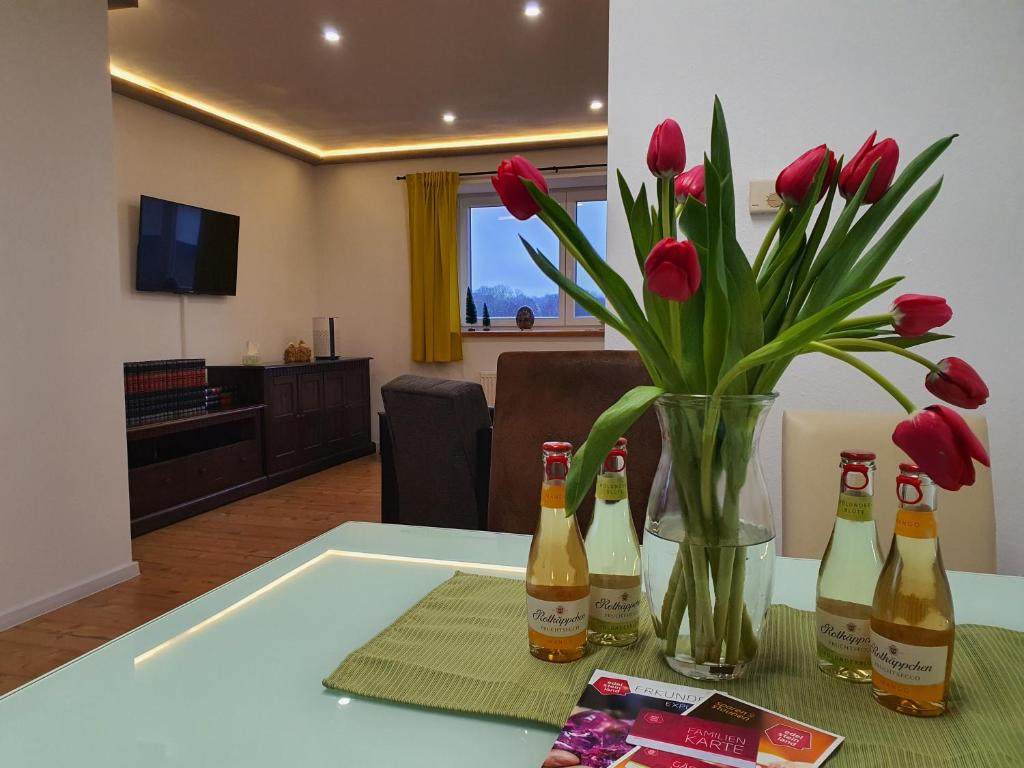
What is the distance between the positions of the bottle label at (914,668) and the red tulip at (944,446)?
0.19 meters

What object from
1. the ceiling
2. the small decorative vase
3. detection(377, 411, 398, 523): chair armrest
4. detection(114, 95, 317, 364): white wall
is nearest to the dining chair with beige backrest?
the small decorative vase

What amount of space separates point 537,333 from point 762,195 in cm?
412

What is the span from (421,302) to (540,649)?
5.42 meters

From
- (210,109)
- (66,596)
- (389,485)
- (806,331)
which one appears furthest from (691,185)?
(210,109)

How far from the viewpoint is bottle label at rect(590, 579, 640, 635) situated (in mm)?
740

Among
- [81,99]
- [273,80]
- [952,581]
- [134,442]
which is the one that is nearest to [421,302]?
[273,80]

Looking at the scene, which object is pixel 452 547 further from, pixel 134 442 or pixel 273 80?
pixel 273 80

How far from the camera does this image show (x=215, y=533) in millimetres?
3764

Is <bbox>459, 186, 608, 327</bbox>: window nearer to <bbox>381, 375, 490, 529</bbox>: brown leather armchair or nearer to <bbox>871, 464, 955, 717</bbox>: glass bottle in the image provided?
<bbox>381, 375, 490, 529</bbox>: brown leather armchair

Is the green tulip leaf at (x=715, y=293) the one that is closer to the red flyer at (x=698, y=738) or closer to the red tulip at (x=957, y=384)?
the red tulip at (x=957, y=384)

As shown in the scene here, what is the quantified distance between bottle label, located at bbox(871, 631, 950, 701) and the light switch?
1408 mm

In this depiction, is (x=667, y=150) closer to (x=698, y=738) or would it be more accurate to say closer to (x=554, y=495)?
(x=554, y=495)

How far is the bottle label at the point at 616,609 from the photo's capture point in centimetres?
74

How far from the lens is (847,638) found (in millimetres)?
679
